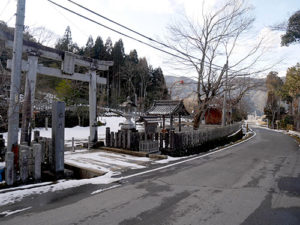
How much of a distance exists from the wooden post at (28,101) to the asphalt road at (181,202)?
319 cm

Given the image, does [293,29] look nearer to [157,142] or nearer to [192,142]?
[192,142]

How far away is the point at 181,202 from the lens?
442 cm

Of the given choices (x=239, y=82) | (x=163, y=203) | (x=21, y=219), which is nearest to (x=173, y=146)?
(x=163, y=203)

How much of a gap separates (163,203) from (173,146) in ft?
18.9

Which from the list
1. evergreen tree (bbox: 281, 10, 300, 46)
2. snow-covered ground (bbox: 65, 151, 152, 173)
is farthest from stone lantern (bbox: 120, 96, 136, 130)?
evergreen tree (bbox: 281, 10, 300, 46)

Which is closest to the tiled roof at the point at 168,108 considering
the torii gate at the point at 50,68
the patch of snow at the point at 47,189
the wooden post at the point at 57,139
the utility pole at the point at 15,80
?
the torii gate at the point at 50,68

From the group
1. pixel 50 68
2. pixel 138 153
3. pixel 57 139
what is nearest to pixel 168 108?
pixel 138 153

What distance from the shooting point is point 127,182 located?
5723 mm

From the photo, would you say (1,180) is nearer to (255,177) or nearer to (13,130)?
(13,130)

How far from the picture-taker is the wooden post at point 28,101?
6.99 meters

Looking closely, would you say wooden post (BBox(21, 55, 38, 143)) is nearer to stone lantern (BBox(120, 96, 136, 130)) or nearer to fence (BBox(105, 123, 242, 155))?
fence (BBox(105, 123, 242, 155))

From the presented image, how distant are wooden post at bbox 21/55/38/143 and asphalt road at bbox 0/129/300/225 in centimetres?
319

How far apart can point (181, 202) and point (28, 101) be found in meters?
5.94

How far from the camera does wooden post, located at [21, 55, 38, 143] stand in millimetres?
6988
